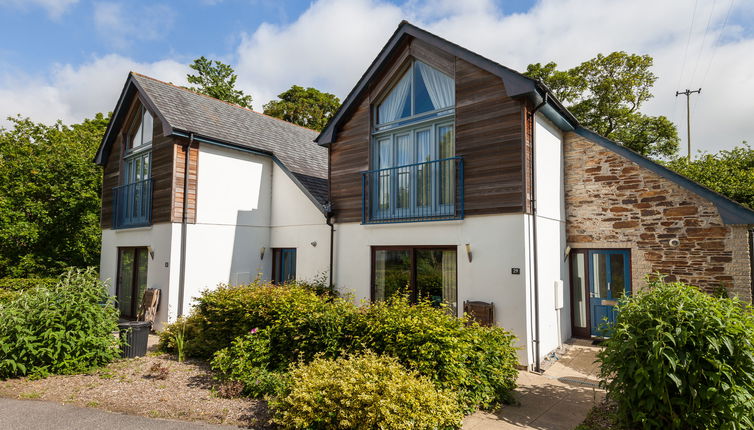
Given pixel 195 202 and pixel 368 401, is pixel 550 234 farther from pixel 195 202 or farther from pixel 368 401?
pixel 195 202

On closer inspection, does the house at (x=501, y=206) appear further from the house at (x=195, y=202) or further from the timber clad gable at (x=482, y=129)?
the house at (x=195, y=202)

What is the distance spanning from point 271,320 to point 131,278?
308 inches

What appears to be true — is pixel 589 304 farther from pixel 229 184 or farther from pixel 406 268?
pixel 229 184

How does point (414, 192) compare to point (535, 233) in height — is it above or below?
above

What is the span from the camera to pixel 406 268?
354 inches

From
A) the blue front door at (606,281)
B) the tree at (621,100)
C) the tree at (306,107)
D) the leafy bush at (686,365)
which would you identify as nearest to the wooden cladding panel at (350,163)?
the blue front door at (606,281)

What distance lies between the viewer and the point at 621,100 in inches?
814

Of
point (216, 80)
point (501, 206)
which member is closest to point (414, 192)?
point (501, 206)

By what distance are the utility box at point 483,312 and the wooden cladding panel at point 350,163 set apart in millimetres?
3585

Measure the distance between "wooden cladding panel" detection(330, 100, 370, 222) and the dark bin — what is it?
4932 millimetres

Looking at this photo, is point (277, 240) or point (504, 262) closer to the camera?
point (504, 262)

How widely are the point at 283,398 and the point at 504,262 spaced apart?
15.0ft

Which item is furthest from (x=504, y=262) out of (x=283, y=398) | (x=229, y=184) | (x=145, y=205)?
(x=145, y=205)

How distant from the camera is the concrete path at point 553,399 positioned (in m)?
5.09
